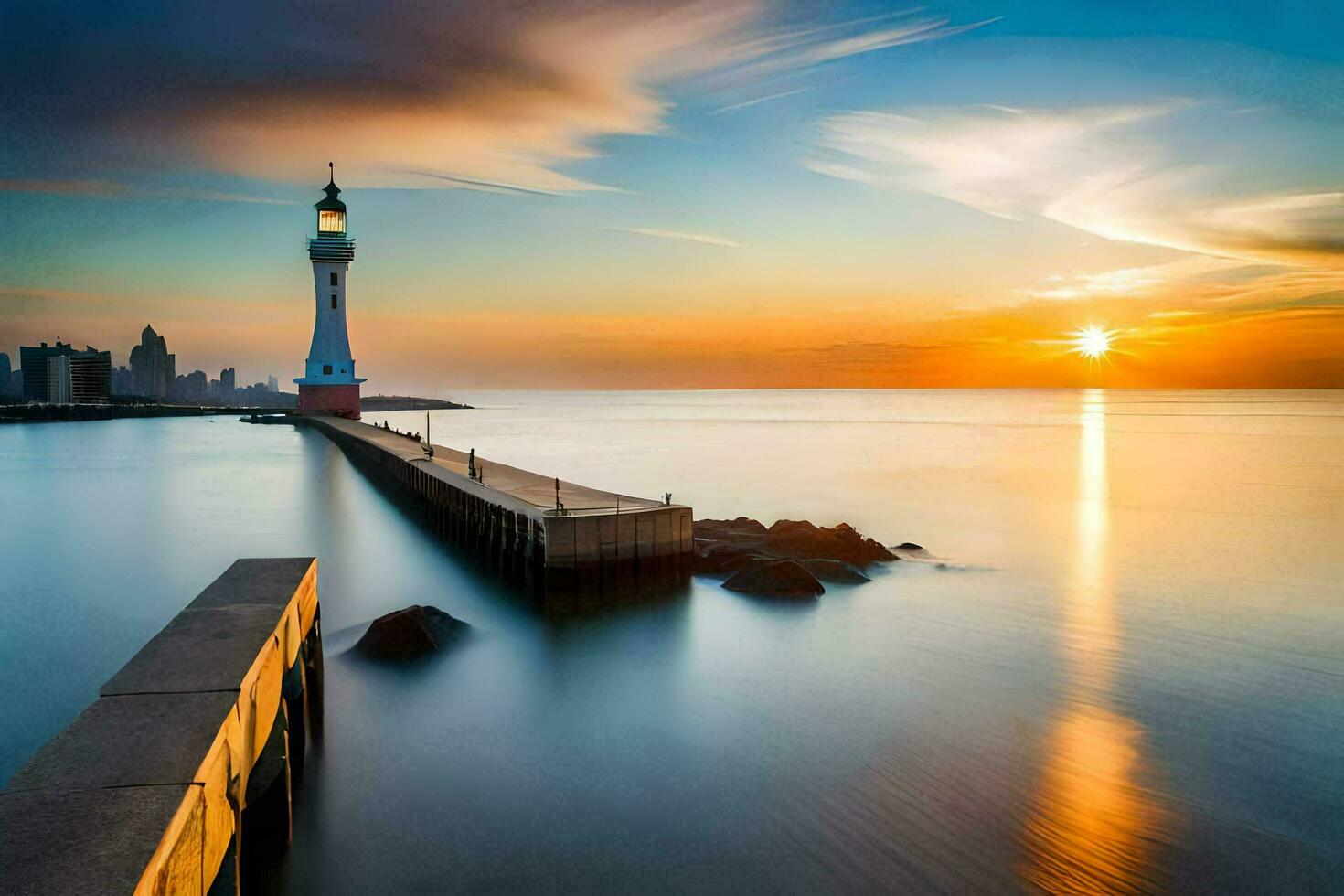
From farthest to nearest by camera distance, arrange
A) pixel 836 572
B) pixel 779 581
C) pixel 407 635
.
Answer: pixel 836 572, pixel 779 581, pixel 407 635

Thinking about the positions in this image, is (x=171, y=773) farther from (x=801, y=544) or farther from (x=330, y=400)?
(x=330, y=400)

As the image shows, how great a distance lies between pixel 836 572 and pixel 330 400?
62899 mm

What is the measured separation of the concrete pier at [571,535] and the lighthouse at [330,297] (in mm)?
43298

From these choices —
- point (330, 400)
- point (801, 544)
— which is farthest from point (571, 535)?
point (330, 400)

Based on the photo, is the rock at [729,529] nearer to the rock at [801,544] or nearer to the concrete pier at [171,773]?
the rock at [801,544]

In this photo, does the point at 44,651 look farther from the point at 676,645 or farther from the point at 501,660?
the point at 676,645

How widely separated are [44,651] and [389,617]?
6840mm

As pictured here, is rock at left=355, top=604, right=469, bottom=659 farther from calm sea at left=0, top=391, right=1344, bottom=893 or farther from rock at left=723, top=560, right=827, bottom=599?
rock at left=723, top=560, right=827, bottom=599

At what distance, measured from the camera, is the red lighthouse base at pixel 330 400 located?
7144 cm

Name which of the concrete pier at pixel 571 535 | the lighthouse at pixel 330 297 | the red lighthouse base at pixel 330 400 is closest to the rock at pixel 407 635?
the concrete pier at pixel 571 535

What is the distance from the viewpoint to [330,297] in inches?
2522

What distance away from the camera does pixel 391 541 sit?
2677 centimetres

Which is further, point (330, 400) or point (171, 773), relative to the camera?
point (330, 400)

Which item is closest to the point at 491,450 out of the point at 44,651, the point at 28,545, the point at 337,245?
the point at 337,245
